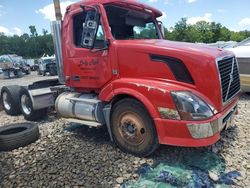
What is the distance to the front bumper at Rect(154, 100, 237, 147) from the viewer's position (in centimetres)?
399

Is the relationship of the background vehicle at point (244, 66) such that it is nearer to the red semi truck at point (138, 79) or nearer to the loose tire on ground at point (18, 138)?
the red semi truck at point (138, 79)

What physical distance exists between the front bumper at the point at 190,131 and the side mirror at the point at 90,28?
70.0 inches

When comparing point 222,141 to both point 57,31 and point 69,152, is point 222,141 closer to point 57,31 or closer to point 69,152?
point 69,152

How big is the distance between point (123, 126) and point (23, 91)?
3.85m

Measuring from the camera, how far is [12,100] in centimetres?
808

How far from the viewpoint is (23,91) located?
7.54 meters

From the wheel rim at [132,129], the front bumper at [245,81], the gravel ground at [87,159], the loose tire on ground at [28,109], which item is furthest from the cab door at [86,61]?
the front bumper at [245,81]

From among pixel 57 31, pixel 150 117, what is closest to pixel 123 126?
pixel 150 117

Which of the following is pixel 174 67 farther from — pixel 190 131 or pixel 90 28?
pixel 90 28

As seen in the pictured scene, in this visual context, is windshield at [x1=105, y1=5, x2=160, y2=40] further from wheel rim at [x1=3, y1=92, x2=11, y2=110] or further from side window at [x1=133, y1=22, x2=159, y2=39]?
wheel rim at [x1=3, y1=92, x2=11, y2=110]

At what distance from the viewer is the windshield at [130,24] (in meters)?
5.14

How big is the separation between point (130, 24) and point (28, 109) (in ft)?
12.3

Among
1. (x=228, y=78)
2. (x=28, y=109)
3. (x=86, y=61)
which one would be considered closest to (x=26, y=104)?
(x=28, y=109)

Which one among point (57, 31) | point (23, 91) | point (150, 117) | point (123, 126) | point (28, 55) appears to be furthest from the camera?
point (28, 55)
